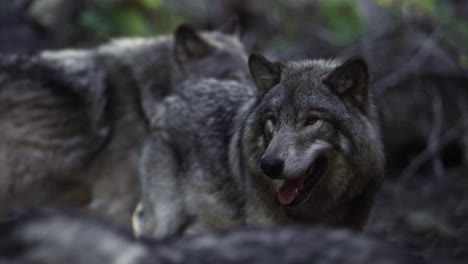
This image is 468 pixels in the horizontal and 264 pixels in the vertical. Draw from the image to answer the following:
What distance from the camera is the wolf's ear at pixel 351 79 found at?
4676 millimetres

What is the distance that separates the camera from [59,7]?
11.2m

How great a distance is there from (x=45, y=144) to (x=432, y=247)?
13.1ft

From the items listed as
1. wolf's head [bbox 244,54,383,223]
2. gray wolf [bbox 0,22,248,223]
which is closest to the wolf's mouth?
wolf's head [bbox 244,54,383,223]

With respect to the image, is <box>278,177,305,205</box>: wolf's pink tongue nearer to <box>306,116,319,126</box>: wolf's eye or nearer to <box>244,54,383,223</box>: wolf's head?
<box>244,54,383,223</box>: wolf's head

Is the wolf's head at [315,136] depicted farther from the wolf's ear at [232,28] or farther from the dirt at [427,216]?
the wolf's ear at [232,28]

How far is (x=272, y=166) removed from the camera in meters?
4.31

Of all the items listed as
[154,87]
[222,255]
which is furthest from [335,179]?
[154,87]

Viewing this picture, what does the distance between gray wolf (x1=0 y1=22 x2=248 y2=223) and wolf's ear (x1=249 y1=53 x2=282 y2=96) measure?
2.24 meters

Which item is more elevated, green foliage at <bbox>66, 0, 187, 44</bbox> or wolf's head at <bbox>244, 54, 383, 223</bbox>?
green foliage at <bbox>66, 0, 187, 44</bbox>

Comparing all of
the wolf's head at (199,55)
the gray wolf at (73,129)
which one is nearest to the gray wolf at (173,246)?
the gray wolf at (73,129)

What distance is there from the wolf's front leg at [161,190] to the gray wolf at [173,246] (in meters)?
3.41

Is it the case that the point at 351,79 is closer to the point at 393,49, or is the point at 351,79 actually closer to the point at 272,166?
the point at 272,166

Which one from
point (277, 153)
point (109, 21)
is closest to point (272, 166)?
point (277, 153)

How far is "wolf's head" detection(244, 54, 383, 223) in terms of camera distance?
443cm
